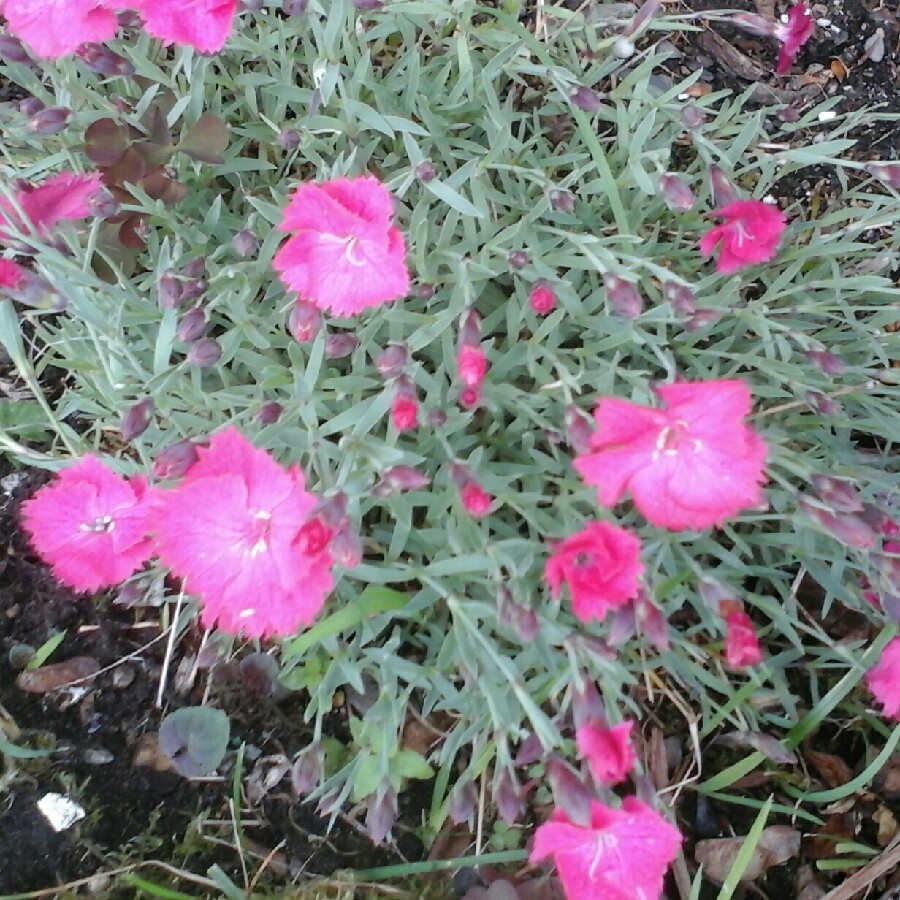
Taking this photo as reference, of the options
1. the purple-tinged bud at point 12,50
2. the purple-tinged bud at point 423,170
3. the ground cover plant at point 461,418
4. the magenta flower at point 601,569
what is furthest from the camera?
the purple-tinged bud at point 12,50

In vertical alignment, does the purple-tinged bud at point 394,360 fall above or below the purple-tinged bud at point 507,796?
above

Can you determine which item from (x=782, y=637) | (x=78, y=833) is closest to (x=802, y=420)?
(x=782, y=637)

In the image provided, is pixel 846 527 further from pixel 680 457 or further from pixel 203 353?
pixel 203 353

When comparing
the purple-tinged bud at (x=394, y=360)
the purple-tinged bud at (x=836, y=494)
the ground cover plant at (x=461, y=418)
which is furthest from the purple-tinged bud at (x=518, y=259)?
the purple-tinged bud at (x=836, y=494)

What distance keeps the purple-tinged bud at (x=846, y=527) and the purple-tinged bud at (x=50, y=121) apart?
4.27 feet

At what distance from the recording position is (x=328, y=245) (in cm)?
133

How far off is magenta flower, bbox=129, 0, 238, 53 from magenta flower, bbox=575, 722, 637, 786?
1.10 meters

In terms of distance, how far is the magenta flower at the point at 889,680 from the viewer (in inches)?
55.9

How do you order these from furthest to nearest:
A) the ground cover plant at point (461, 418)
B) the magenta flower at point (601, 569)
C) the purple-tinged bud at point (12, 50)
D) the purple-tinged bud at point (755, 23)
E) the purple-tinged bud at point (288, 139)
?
the purple-tinged bud at point (755, 23) → the purple-tinged bud at point (288, 139) → the purple-tinged bud at point (12, 50) → the ground cover plant at point (461, 418) → the magenta flower at point (601, 569)

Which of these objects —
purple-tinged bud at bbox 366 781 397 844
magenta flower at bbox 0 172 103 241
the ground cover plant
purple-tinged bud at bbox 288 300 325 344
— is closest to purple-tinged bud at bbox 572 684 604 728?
the ground cover plant

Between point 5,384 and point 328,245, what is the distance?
1.02m

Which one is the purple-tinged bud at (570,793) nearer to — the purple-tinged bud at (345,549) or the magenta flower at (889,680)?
the purple-tinged bud at (345,549)

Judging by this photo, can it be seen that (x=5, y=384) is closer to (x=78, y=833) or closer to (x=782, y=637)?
(x=78, y=833)

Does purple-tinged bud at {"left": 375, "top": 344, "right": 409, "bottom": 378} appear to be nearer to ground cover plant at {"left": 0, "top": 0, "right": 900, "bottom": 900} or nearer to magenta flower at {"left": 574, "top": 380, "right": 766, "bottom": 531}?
ground cover plant at {"left": 0, "top": 0, "right": 900, "bottom": 900}
